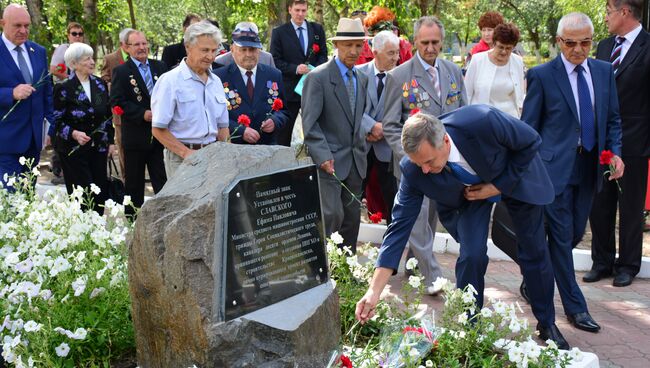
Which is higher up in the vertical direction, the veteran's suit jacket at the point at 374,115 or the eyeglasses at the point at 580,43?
the eyeglasses at the point at 580,43

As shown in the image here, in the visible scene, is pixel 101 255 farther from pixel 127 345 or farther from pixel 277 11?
pixel 277 11

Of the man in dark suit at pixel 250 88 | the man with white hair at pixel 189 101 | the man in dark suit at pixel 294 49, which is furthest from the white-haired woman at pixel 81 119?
the man with white hair at pixel 189 101

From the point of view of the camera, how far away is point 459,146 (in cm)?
481

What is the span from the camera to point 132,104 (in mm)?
8094

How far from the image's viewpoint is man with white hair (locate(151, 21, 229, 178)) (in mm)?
6031

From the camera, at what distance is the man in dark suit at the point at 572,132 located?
19.3 feet

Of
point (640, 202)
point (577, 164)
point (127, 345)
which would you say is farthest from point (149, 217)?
point (640, 202)

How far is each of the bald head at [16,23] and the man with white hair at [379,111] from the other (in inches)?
125

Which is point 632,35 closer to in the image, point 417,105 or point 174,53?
point 417,105

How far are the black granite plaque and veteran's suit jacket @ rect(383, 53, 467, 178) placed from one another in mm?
2292

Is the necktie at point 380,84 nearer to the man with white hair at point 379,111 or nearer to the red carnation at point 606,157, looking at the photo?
the man with white hair at point 379,111

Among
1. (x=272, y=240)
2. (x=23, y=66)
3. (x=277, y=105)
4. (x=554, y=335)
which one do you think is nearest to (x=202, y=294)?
(x=272, y=240)

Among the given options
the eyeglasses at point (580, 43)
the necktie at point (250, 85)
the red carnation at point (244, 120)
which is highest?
the eyeglasses at point (580, 43)

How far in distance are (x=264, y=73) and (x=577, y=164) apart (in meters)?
2.88
